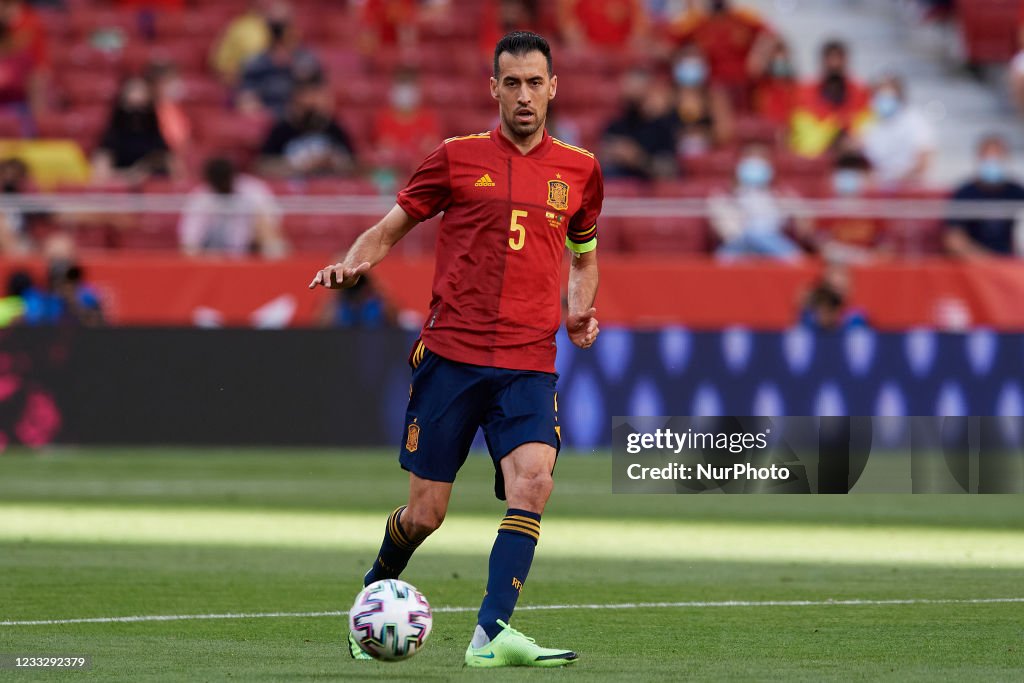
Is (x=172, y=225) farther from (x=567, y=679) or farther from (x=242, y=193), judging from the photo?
(x=567, y=679)

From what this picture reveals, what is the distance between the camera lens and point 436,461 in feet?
25.2

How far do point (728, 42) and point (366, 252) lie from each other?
54.2ft

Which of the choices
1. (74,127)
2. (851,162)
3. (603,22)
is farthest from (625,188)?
(74,127)

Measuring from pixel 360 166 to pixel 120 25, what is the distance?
4.45 metres

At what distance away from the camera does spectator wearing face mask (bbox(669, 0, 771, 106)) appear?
23.5m

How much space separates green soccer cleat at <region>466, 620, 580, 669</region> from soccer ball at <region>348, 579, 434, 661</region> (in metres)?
0.25

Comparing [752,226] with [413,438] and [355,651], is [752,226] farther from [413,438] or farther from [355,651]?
[355,651]

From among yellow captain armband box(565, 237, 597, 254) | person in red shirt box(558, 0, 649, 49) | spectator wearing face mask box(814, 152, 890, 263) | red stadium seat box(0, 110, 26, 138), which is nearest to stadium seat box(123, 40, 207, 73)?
red stadium seat box(0, 110, 26, 138)

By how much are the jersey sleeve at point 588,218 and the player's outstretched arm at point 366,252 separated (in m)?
0.69

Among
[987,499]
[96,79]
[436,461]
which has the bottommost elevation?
[987,499]

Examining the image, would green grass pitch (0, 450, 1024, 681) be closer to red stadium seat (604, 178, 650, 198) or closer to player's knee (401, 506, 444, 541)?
player's knee (401, 506, 444, 541)

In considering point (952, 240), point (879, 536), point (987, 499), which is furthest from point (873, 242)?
point (879, 536)

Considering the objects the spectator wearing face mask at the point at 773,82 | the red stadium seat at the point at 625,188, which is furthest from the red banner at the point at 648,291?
the spectator wearing face mask at the point at 773,82

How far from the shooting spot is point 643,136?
21.3 m
